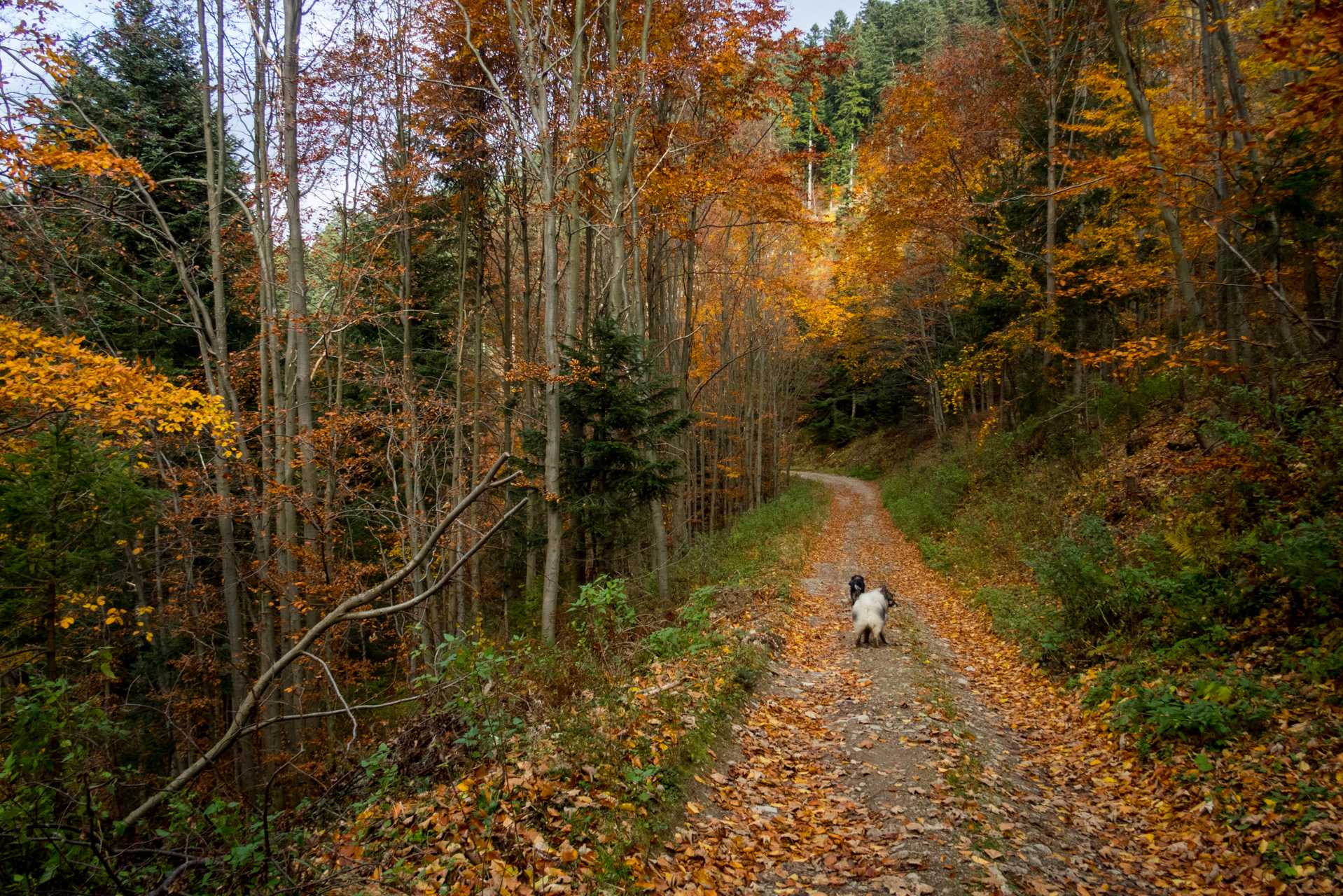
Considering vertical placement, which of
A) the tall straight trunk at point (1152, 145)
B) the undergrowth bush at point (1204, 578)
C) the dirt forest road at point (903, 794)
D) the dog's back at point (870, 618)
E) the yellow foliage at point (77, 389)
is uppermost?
the tall straight trunk at point (1152, 145)

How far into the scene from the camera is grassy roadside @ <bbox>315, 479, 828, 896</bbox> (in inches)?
150

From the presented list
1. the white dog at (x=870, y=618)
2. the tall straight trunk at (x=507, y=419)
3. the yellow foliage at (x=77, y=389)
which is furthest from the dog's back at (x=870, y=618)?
the yellow foliage at (x=77, y=389)

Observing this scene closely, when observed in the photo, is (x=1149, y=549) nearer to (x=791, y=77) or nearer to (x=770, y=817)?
(x=770, y=817)

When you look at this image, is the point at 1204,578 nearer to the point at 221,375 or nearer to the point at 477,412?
the point at 477,412

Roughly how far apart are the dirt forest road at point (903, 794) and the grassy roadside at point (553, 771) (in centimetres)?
37

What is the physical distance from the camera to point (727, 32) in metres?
13.2

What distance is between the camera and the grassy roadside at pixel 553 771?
380 cm

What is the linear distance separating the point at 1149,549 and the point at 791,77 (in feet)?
38.0

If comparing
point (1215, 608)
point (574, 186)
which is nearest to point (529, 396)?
point (574, 186)

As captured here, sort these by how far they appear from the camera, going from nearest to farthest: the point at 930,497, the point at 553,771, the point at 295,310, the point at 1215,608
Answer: the point at 553,771, the point at 1215,608, the point at 295,310, the point at 930,497

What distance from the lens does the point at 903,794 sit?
5176 mm

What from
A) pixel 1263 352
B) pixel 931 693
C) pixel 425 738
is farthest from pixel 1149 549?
pixel 425 738

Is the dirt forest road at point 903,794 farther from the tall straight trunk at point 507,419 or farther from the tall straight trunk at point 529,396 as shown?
the tall straight trunk at point 507,419

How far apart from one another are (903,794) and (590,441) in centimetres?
815
